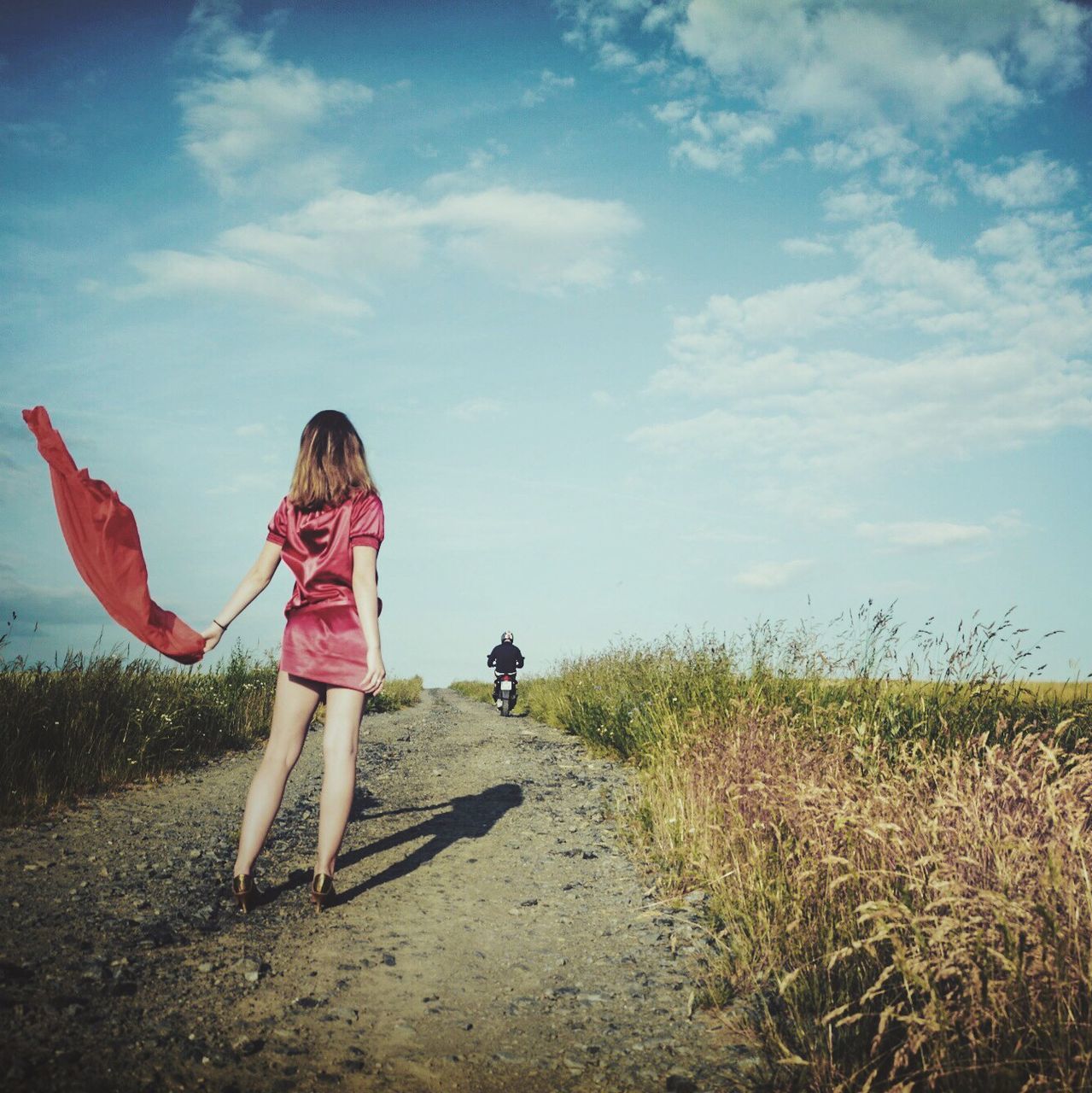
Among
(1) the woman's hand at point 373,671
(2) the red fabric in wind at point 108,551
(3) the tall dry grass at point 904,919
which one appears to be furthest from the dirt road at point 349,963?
(2) the red fabric in wind at point 108,551

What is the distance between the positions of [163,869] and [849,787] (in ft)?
12.6

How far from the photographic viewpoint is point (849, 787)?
314 cm

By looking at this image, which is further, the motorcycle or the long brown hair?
the motorcycle

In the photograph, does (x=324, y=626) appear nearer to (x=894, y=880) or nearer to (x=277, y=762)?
(x=277, y=762)

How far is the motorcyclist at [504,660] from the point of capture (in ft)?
57.4

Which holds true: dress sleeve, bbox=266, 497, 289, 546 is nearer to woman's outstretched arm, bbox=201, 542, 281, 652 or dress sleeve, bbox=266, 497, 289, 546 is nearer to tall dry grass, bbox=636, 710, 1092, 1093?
woman's outstretched arm, bbox=201, 542, 281, 652

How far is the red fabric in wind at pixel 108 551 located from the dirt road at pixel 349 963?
1375 mm

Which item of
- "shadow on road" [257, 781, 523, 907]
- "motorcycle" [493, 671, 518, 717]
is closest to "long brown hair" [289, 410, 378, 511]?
"shadow on road" [257, 781, 523, 907]

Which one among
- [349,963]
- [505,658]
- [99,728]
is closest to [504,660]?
[505,658]

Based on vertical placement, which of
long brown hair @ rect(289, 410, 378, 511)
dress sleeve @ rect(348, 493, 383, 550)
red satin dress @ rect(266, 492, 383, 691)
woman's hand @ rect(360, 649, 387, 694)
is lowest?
woman's hand @ rect(360, 649, 387, 694)

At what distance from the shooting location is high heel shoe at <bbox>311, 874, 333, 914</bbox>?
3715 millimetres

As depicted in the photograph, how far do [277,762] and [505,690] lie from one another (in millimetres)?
13673

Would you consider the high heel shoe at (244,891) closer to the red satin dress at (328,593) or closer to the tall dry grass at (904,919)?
the red satin dress at (328,593)

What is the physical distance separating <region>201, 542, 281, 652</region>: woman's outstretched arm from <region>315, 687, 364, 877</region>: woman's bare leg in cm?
76
